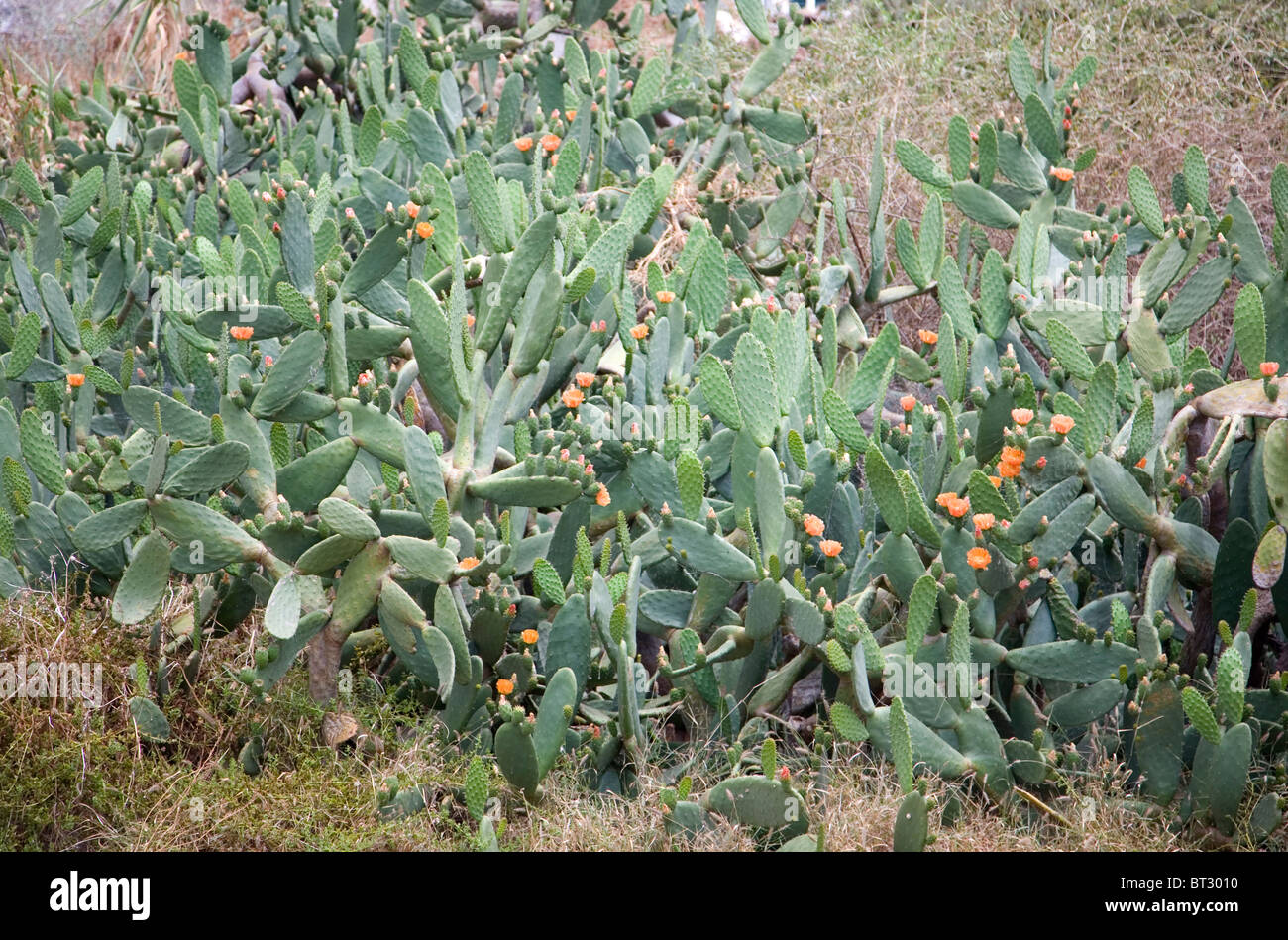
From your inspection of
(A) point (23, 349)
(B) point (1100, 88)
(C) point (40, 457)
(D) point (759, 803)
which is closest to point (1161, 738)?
(D) point (759, 803)

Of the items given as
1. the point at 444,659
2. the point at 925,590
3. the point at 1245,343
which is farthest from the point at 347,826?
the point at 1245,343

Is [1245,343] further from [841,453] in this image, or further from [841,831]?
[841,831]

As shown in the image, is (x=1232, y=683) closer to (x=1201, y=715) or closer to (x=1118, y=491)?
(x=1201, y=715)

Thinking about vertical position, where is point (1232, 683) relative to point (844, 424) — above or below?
below

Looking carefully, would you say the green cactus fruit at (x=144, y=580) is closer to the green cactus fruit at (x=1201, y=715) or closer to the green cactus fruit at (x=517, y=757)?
the green cactus fruit at (x=517, y=757)

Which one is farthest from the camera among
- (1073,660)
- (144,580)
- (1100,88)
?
(1100,88)

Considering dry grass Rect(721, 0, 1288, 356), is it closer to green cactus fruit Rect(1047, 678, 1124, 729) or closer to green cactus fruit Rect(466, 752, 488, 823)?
green cactus fruit Rect(1047, 678, 1124, 729)

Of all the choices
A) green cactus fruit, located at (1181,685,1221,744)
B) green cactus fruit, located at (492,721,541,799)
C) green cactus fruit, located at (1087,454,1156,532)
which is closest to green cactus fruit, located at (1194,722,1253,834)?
green cactus fruit, located at (1181,685,1221,744)

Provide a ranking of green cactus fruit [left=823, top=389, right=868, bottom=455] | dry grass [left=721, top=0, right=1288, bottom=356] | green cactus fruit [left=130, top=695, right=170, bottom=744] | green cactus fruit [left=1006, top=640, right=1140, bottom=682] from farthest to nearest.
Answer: dry grass [left=721, top=0, right=1288, bottom=356] < green cactus fruit [left=823, top=389, right=868, bottom=455] < green cactus fruit [left=130, top=695, right=170, bottom=744] < green cactus fruit [left=1006, top=640, right=1140, bottom=682]

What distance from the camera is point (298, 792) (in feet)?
8.98

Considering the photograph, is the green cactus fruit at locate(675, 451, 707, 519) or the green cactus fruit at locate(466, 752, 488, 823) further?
the green cactus fruit at locate(675, 451, 707, 519)

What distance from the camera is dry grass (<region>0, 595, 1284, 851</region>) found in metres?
2.52

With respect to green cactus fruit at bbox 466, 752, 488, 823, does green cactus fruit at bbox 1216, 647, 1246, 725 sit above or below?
above

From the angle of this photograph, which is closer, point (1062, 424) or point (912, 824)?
point (912, 824)
